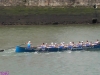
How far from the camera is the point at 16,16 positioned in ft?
200

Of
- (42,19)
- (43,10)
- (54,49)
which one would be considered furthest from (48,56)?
(43,10)

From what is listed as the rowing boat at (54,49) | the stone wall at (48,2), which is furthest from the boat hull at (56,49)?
the stone wall at (48,2)

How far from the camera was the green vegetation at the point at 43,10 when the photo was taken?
6155cm

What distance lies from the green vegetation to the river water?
20.2 feet

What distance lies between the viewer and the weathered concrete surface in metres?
60.6

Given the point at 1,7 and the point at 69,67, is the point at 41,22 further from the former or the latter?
the point at 69,67

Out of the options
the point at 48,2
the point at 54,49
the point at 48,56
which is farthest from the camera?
the point at 48,2

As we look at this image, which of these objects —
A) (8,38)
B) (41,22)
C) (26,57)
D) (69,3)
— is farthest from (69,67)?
(69,3)

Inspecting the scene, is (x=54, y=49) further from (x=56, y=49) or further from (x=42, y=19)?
(x=42, y=19)

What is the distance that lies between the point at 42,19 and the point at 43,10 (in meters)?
2.22

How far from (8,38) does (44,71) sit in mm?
16317

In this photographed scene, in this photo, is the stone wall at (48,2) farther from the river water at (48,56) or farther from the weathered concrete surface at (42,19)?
the river water at (48,56)

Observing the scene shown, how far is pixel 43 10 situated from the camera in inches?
2461

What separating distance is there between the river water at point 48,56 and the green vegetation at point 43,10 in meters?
6.14
